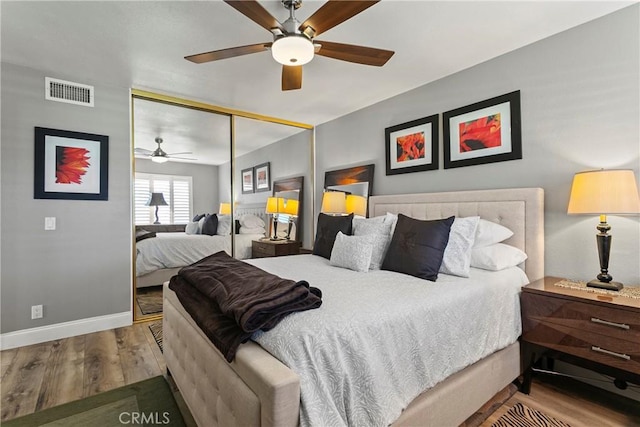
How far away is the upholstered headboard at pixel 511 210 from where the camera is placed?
89.6 inches

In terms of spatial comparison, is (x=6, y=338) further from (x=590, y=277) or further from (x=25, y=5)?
(x=590, y=277)

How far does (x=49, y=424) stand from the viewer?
1.73m

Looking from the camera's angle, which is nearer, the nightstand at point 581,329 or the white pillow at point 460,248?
the nightstand at point 581,329

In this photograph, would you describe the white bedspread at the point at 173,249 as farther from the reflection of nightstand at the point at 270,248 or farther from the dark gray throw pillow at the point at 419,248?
the dark gray throw pillow at the point at 419,248

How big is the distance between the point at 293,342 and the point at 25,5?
2654 mm

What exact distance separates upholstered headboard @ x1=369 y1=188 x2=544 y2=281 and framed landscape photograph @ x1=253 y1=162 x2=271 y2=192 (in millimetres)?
2175

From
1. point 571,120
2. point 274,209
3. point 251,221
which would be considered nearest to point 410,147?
point 571,120

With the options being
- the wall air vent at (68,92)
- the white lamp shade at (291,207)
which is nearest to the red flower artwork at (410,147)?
the white lamp shade at (291,207)

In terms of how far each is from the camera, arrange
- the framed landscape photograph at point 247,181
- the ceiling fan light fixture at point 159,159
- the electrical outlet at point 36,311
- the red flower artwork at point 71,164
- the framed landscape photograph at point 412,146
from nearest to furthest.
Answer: the electrical outlet at point 36,311
the red flower artwork at point 71,164
the framed landscape photograph at point 412,146
the ceiling fan light fixture at point 159,159
the framed landscape photograph at point 247,181

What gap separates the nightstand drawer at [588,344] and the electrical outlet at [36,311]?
3996mm

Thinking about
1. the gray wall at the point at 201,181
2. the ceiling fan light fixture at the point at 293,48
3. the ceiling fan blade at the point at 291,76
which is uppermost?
the ceiling fan blade at the point at 291,76

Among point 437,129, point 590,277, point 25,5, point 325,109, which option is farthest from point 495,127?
point 25,5

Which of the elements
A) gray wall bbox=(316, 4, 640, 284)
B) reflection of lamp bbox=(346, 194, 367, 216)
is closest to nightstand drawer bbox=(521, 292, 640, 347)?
gray wall bbox=(316, 4, 640, 284)

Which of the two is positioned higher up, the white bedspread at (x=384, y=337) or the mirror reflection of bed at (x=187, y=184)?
the mirror reflection of bed at (x=187, y=184)
